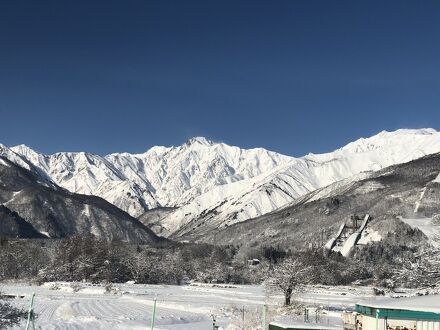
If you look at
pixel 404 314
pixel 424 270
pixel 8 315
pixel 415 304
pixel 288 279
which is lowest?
pixel 8 315

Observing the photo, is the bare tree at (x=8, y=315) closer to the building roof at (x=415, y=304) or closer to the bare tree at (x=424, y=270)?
the building roof at (x=415, y=304)

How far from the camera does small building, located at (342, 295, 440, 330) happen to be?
839 inches

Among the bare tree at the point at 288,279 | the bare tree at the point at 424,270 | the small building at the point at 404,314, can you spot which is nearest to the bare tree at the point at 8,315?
the small building at the point at 404,314

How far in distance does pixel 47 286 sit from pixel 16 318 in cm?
7788

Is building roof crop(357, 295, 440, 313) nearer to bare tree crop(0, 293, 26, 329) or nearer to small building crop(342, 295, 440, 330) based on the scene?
small building crop(342, 295, 440, 330)

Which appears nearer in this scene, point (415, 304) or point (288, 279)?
point (415, 304)

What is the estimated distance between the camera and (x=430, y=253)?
35844mm

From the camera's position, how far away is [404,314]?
21.8 m

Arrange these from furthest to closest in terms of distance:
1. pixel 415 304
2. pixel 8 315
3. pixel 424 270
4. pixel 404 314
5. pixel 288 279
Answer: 1. pixel 288 279
2. pixel 424 270
3. pixel 8 315
4. pixel 415 304
5. pixel 404 314

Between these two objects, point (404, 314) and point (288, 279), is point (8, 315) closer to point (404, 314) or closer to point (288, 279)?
point (404, 314)

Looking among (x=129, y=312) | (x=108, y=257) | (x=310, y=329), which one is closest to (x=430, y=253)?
(x=310, y=329)

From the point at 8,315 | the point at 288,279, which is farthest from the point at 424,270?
the point at 288,279

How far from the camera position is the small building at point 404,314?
2130 cm

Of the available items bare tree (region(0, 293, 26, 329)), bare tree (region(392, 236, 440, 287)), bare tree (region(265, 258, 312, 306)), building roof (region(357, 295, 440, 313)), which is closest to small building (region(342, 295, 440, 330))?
building roof (region(357, 295, 440, 313))
